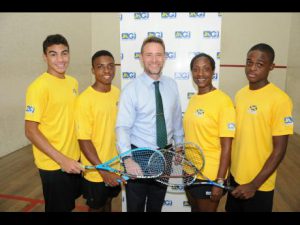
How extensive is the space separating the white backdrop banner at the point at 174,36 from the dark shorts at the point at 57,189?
3.67 feet

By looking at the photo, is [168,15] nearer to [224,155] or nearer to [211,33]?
[211,33]

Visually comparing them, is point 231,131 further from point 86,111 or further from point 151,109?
point 86,111

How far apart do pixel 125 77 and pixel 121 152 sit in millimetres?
1052

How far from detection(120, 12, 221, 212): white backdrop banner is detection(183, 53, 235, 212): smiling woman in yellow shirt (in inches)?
29.0

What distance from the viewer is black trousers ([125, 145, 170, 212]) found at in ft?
6.40

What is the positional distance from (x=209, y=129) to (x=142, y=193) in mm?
707

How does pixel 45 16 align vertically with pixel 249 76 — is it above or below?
above

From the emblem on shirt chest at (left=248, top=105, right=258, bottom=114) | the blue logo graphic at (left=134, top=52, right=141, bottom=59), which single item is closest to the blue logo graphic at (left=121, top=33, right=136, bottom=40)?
the blue logo graphic at (left=134, top=52, right=141, bottom=59)

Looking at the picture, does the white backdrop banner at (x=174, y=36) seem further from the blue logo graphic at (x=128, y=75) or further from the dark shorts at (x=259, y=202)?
the dark shorts at (x=259, y=202)

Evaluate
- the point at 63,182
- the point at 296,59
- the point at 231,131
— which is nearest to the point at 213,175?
the point at 231,131

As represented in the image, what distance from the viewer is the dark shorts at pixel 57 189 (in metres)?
2.04

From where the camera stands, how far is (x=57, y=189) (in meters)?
2.05

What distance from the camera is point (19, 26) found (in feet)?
15.2

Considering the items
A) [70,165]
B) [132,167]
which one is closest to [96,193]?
[70,165]
